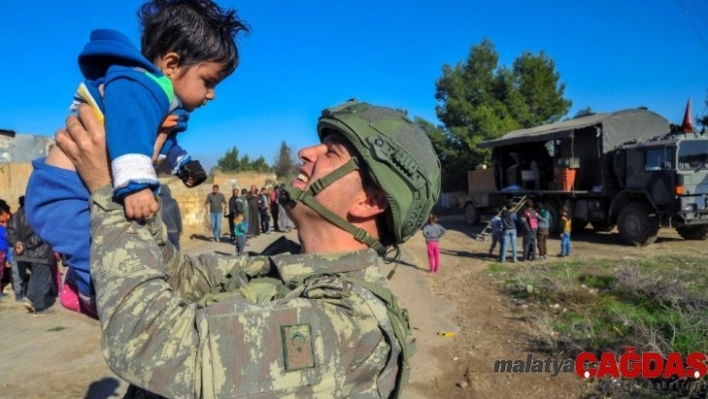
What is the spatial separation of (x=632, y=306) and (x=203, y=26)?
712 centimetres

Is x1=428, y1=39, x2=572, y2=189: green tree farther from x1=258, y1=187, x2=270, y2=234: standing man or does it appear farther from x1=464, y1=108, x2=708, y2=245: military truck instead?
x1=258, y1=187, x2=270, y2=234: standing man

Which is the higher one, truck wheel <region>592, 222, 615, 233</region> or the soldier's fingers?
the soldier's fingers

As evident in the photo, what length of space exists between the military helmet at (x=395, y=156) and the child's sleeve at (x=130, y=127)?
588 mm

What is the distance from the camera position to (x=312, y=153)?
71.8 inches

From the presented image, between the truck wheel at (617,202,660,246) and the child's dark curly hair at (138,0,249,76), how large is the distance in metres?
14.8

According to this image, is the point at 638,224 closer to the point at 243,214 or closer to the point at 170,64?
the point at 243,214

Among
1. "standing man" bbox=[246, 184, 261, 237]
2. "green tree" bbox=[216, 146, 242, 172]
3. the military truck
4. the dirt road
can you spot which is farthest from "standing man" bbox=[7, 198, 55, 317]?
"green tree" bbox=[216, 146, 242, 172]

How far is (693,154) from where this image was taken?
43.5 ft

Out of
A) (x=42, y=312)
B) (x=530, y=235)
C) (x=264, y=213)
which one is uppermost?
(x=264, y=213)

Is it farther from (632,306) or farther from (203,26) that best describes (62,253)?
(632,306)

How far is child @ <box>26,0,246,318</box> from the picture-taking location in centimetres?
135

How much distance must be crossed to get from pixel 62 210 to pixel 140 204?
0.26m

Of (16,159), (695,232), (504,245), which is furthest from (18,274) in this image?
(695,232)

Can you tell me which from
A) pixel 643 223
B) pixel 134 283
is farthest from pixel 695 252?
pixel 134 283
